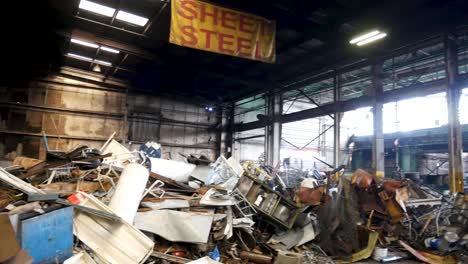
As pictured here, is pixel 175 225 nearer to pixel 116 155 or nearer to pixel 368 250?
pixel 116 155

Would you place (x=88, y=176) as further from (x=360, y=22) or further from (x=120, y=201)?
(x=360, y=22)

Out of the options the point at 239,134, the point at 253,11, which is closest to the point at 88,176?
the point at 253,11

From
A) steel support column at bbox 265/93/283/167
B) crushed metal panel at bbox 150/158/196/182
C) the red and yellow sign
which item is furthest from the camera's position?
steel support column at bbox 265/93/283/167

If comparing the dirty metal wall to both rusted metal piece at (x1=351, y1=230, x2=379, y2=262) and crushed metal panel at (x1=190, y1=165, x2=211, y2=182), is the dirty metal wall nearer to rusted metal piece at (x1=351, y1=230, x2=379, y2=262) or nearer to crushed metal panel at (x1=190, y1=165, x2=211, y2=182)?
crushed metal panel at (x1=190, y1=165, x2=211, y2=182)

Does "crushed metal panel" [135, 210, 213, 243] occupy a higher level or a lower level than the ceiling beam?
lower

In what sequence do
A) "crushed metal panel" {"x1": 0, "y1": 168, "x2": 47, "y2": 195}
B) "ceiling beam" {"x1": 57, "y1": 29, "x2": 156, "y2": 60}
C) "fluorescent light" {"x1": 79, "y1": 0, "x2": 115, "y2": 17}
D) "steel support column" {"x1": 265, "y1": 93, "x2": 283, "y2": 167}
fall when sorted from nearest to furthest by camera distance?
"crushed metal panel" {"x1": 0, "y1": 168, "x2": 47, "y2": 195}
"fluorescent light" {"x1": 79, "y1": 0, "x2": 115, "y2": 17}
"ceiling beam" {"x1": 57, "y1": 29, "x2": 156, "y2": 60}
"steel support column" {"x1": 265, "y1": 93, "x2": 283, "y2": 167}

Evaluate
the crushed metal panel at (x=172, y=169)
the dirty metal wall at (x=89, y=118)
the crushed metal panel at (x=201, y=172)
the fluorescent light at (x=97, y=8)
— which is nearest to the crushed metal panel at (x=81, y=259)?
the crushed metal panel at (x=172, y=169)

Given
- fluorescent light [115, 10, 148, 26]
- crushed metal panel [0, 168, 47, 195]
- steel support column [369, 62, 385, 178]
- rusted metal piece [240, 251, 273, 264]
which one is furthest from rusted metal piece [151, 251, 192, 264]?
steel support column [369, 62, 385, 178]

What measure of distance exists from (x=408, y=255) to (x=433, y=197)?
1.71m

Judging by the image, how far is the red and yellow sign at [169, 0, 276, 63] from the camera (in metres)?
5.25

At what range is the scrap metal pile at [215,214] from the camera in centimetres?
345

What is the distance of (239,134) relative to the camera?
14172mm

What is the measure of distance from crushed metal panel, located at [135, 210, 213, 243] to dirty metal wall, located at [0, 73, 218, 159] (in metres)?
7.26

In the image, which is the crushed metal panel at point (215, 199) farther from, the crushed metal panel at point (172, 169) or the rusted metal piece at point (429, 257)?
the rusted metal piece at point (429, 257)
